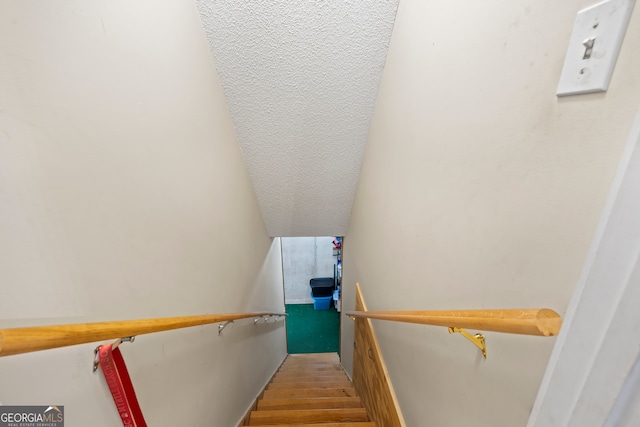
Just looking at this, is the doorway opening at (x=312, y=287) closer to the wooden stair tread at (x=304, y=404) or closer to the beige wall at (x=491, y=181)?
the wooden stair tread at (x=304, y=404)

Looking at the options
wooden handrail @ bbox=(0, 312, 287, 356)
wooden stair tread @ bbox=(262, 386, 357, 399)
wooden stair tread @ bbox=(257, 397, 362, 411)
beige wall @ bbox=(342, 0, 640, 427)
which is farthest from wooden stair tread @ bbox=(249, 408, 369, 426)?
wooden handrail @ bbox=(0, 312, 287, 356)

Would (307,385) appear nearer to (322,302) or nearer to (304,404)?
(304,404)

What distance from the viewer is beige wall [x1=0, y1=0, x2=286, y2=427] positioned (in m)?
0.55

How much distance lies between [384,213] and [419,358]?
865mm

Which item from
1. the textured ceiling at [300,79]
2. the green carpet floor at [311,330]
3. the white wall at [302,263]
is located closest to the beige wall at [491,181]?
the textured ceiling at [300,79]

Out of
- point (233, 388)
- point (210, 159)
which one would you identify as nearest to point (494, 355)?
point (210, 159)

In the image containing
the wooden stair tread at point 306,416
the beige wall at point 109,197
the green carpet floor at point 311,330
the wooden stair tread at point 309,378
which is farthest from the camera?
the green carpet floor at point 311,330

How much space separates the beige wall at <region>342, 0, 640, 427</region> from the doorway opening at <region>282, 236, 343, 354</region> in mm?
4458

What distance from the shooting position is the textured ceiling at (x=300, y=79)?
5.04ft

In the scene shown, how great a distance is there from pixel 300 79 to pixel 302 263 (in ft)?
17.0

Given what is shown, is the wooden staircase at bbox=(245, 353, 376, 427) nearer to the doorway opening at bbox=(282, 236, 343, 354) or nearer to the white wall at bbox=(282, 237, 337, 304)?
the doorway opening at bbox=(282, 236, 343, 354)

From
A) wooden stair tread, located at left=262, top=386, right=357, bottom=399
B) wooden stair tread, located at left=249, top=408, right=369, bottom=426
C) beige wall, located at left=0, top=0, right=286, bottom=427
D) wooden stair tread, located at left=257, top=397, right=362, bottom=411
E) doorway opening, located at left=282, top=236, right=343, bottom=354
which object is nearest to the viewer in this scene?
beige wall, located at left=0, top=0, right=286, bottom=427

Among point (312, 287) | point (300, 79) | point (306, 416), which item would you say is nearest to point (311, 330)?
point (312, 287)

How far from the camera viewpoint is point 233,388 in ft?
5.91
